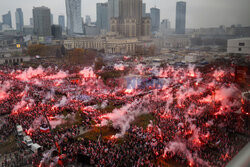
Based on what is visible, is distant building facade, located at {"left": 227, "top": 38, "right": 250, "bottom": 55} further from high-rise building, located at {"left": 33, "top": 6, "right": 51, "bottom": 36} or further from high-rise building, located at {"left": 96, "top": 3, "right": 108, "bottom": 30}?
high-rise building, located at {"left": 96, "top": 3, "right": 108, "bottom": 30}

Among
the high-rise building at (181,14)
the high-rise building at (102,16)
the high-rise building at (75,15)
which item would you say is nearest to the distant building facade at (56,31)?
the high-rise building at (75,15)

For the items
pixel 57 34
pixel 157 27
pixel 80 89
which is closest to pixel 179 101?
pixel 80 89

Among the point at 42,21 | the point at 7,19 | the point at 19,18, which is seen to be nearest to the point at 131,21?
the point at 42,21

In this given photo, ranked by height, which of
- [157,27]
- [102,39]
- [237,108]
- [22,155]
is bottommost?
[22,155]

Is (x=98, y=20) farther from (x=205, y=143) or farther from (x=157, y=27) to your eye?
(x=205, y=143)

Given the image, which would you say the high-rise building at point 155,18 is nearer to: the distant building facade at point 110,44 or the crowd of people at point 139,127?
the distant building facade at point 110,44

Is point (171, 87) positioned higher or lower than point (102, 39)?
lower
